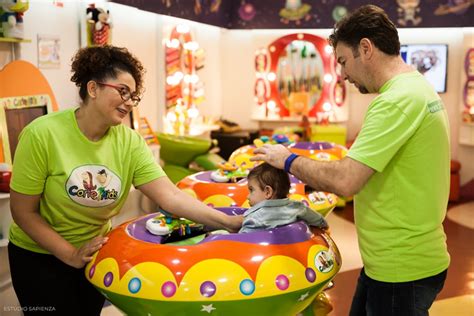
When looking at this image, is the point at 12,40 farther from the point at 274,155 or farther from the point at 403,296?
the point at 403,296

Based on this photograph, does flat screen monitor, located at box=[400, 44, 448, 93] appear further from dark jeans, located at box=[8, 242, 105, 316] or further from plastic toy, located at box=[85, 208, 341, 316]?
dark jeans, located at box=[8, 242, 105, 316]

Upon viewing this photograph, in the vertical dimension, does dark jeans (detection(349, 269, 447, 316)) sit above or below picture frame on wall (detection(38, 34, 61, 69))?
below

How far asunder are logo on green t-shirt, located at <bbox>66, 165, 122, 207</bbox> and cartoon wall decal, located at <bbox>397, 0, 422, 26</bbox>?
6.31m

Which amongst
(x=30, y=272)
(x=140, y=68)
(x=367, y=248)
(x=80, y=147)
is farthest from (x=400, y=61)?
(x=30, y=272)

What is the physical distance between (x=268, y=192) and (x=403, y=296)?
2.26 ft

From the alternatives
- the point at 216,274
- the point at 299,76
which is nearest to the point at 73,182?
the point at 216,274

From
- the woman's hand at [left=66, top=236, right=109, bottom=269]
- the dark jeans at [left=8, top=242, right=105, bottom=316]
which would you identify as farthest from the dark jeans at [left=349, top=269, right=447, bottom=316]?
the dark jeans at [left=8, top=242, right=105, bottom=316]

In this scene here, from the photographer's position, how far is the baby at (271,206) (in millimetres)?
2311

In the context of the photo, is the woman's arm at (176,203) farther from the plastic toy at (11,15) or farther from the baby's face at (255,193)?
the plastic toy at (11,15)

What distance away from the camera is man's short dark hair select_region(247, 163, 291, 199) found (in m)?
2.40

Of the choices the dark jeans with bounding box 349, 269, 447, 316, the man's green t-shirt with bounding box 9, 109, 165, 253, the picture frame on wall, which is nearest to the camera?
the dark jeans with bounding box 349, 269, 447, 316

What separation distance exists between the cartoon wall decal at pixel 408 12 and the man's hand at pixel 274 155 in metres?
6.23

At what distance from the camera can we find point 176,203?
7.79 ft

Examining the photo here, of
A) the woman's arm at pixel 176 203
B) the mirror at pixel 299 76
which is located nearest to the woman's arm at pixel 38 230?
the woman's arm at pixel 176 203
